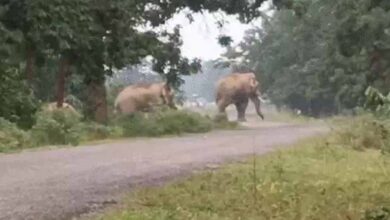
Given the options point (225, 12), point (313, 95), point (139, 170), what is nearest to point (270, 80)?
point (313, 95)

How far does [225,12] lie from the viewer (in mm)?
31094

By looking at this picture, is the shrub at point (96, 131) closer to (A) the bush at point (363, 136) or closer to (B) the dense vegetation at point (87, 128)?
(B) the dense vegetation at point (87, 128)

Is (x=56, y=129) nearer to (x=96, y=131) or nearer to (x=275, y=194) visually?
(x=96, y=131)

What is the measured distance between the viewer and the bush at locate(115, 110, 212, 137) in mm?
25359

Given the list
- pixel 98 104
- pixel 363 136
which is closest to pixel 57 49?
pixel 363 136

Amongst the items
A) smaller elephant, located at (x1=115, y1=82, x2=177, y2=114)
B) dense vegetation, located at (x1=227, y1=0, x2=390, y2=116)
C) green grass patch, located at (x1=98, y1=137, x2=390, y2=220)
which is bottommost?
green grass patch, located at (x1=98, y1=137, x2=390, y2=220)

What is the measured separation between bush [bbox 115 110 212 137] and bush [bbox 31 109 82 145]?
10.9ft

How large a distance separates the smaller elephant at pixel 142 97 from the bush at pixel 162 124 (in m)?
6.96

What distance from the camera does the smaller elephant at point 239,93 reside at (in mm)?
46625

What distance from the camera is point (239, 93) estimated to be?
47.1 metres

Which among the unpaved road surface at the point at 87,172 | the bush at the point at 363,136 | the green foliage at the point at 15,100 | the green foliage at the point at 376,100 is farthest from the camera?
the bush at the point at 363,136

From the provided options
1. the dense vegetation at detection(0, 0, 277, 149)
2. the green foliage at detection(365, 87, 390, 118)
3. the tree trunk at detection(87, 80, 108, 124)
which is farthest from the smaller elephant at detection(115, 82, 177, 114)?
the green foliage at detection(365, 87, 390, 118)

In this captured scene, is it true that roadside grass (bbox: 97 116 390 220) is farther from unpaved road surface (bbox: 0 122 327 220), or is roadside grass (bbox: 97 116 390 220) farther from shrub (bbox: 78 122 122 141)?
shrub (bbox: 78 122 122 141)

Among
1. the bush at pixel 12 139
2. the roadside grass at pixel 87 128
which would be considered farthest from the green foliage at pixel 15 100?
the bush at pixel 12 139
